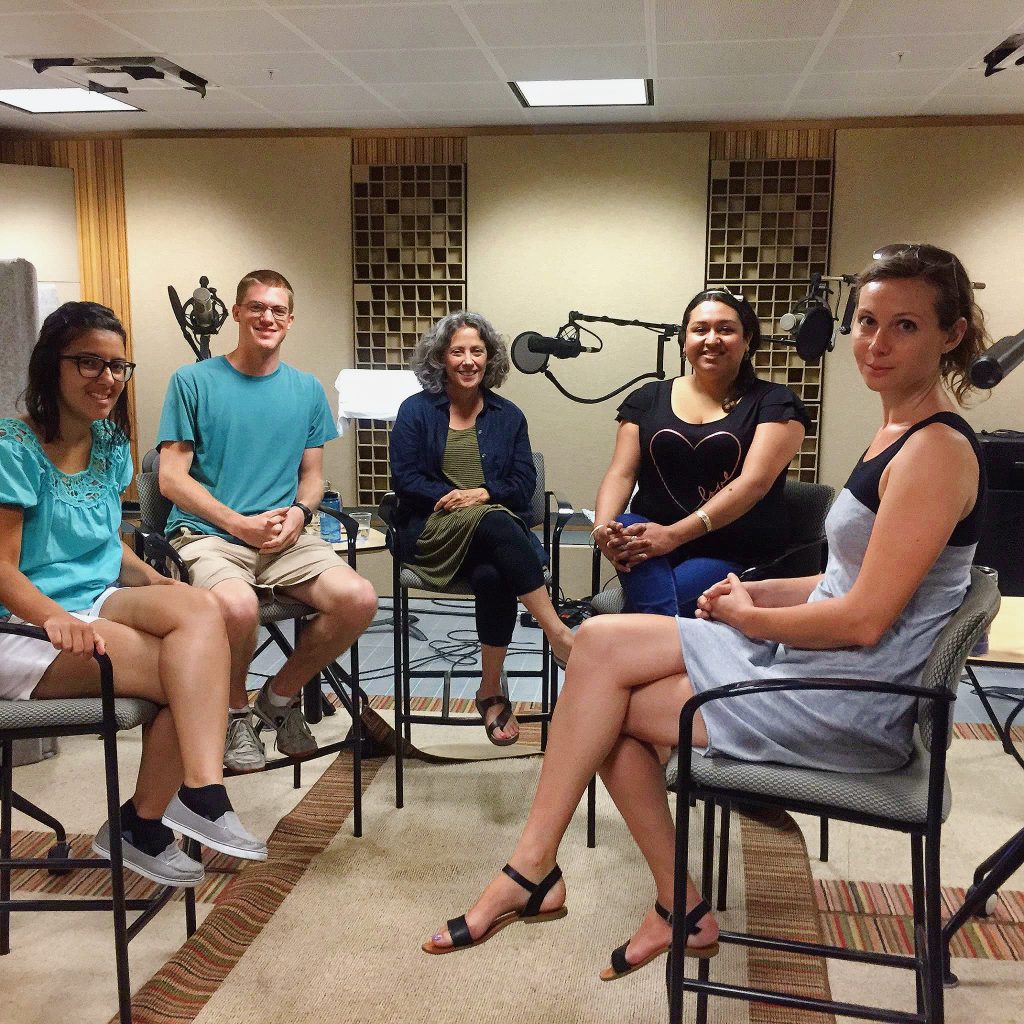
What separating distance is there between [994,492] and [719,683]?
12.9 feet

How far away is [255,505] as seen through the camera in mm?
2863

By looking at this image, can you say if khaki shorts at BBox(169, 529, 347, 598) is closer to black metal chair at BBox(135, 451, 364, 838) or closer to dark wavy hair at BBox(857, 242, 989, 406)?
black metal chair at BBox(135, 451, 364, 838)

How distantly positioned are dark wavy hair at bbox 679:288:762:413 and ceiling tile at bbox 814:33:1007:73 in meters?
2.10

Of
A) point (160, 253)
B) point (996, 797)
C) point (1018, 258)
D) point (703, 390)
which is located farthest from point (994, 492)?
point (160, 253)

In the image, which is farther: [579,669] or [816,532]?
[816,532]

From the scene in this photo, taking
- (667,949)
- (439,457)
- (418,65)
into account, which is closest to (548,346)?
(439,457)

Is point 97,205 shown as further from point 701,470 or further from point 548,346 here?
point 701,470

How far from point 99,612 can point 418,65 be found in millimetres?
3402

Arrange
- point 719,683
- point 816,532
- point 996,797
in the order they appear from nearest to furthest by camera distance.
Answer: point 719,683, point 816,532, point 996,797

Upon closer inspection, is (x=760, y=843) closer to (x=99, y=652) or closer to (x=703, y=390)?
(x=703, y=390)

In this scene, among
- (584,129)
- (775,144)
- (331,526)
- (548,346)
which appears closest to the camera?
(331,526)

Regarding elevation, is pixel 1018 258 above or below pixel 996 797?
above

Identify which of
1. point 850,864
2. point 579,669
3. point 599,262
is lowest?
point 850,864

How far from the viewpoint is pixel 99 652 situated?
1866mm
